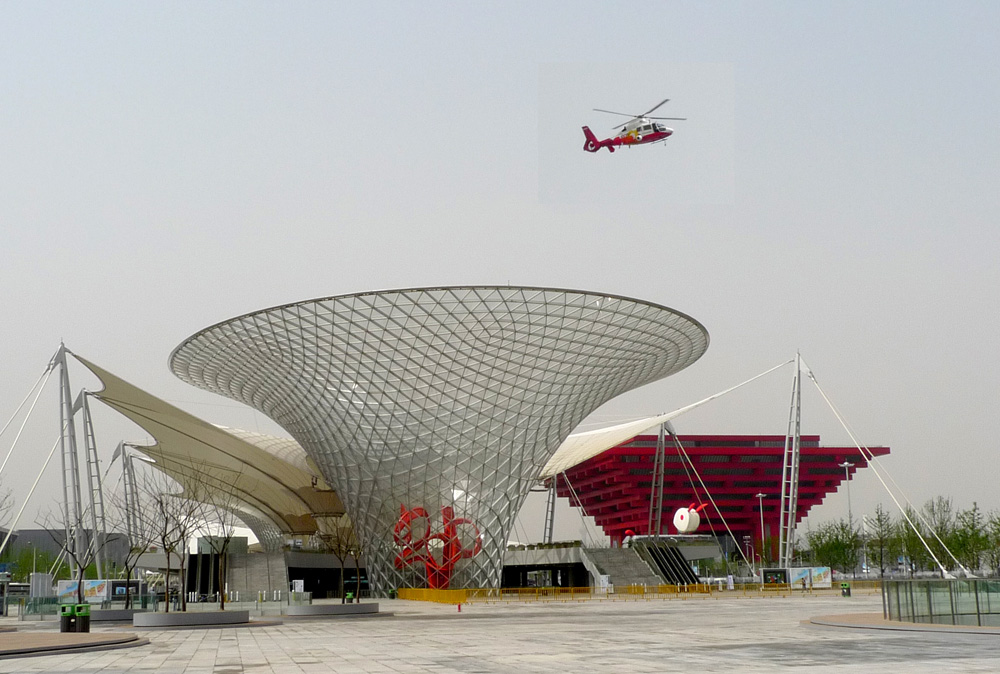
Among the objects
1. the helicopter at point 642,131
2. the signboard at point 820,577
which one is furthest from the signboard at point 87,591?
the signboard at point 820,577

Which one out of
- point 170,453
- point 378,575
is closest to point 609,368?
point 378,575

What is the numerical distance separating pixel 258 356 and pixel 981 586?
131 ft

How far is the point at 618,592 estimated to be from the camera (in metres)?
68.9

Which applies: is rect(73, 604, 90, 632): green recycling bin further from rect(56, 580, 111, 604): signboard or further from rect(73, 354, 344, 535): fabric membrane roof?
rect(73, 354, 344, 535): fabric membrane roof

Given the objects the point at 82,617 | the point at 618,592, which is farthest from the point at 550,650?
the point at 618,592

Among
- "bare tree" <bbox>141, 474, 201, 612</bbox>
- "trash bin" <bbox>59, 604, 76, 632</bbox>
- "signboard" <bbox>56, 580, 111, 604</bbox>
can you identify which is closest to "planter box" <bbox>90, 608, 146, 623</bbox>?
"bare tree" <bbox>141, 474, 201, 612</bbox>

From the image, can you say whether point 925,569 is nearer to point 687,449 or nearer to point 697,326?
point 687,449

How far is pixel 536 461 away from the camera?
2569 inches

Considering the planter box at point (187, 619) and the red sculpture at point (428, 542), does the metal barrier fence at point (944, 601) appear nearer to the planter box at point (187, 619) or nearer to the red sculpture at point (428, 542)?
the planter box at point (187, 619)

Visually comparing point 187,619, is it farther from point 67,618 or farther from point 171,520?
point 171,520

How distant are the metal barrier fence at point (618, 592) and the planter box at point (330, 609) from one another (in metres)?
11.8

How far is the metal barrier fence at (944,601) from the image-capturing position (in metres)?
25.9

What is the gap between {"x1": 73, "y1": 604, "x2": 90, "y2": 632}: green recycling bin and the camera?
29859mm

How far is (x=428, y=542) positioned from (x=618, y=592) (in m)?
14.1
